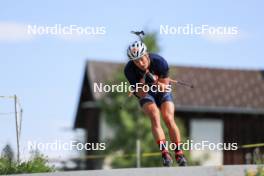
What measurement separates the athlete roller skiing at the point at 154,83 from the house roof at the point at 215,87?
92.0 ft

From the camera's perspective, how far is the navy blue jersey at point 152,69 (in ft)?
46.5

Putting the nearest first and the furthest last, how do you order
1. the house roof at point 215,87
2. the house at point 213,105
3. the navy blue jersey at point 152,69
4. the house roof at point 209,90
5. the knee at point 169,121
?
the navy blue jersey at point 152,69
the knee at point 169,121
the house at point 213,105
the house roof at point 209,90
the house roof at point 215,87

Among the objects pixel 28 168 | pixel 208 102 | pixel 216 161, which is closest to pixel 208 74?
pixel 208 102

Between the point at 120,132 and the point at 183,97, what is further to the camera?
the point at 183,97

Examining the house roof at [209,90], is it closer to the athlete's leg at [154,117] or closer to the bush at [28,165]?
the bush at [28,165]

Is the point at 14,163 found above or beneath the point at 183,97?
beneath

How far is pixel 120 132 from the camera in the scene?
38688mm

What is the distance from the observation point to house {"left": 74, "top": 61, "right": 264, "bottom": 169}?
41188 millimetres

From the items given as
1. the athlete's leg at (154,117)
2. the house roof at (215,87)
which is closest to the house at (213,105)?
the house roof at (215,87)

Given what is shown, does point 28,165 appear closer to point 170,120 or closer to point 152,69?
point 170,120

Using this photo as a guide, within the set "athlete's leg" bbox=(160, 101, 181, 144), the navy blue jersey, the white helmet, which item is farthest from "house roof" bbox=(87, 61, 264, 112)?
the white helmet

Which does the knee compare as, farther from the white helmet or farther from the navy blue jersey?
the white helmet

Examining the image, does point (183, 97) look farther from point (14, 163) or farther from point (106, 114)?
point (14, 163)

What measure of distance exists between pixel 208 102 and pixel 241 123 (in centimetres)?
211
